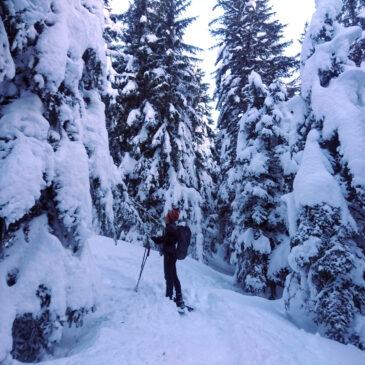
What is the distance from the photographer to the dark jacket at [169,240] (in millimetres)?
9070

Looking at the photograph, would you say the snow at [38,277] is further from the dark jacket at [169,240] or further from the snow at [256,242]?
the snow at [256,242]

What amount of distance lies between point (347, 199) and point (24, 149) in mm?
7904

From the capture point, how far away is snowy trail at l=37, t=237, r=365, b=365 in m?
5.76

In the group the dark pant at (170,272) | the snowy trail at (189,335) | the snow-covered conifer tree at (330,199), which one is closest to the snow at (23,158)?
the snowy trail at (189,335)

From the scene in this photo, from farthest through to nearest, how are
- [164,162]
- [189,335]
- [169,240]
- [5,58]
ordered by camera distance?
[164,162] < [169,240] < [189,335] < [5,58]

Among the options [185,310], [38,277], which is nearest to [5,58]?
[38,277]

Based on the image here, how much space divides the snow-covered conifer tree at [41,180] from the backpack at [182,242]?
2.98m

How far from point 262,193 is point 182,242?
7.97 m

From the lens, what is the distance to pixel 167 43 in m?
19.8

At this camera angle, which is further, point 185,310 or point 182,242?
point 182,242

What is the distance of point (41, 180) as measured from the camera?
5133 millimetres

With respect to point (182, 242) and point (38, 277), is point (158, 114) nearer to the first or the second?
point (182, 242)

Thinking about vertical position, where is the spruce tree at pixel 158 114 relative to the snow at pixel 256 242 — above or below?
above

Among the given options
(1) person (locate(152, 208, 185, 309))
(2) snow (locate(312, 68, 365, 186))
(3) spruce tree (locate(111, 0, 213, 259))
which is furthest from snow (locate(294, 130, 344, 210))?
(3) spruce tree (locate(111, 0, 213, 259))
